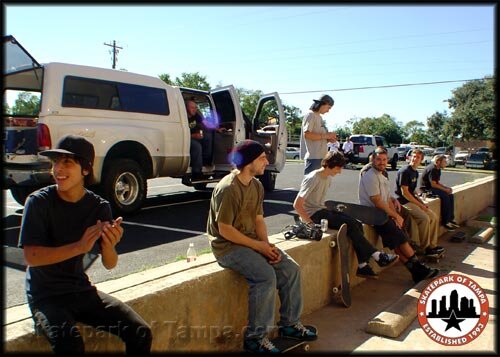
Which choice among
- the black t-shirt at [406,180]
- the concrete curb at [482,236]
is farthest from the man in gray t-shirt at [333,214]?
the concrete curb at [482,236]

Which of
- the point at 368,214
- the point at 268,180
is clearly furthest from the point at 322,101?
the point at 268,180

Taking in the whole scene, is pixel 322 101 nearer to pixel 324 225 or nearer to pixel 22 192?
pixel 324 225

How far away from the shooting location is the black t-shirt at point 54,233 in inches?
83.4

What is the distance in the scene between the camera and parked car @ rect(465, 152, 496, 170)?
32.7 m

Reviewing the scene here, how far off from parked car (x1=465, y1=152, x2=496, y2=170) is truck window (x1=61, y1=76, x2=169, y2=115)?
31880 mm

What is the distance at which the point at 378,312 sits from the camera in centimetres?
431

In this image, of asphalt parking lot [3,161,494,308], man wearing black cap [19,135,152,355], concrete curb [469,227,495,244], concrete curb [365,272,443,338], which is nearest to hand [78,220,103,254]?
man wearing black cap [19,135,152,355]

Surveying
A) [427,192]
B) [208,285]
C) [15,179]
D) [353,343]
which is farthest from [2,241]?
[427,192]

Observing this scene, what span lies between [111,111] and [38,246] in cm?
506

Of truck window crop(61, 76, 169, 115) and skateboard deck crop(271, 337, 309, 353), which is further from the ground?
truck window crop(61, 76, 169, 115)

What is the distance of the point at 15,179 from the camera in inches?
227

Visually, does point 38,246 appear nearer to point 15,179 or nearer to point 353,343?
point 353,343

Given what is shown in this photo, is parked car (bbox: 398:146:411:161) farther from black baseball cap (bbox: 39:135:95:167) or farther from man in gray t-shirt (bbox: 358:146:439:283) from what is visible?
black baseball cap (bbox: 39:135:95:167)

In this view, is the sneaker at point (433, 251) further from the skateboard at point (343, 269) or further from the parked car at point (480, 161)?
the parked car at point (480, 161)
